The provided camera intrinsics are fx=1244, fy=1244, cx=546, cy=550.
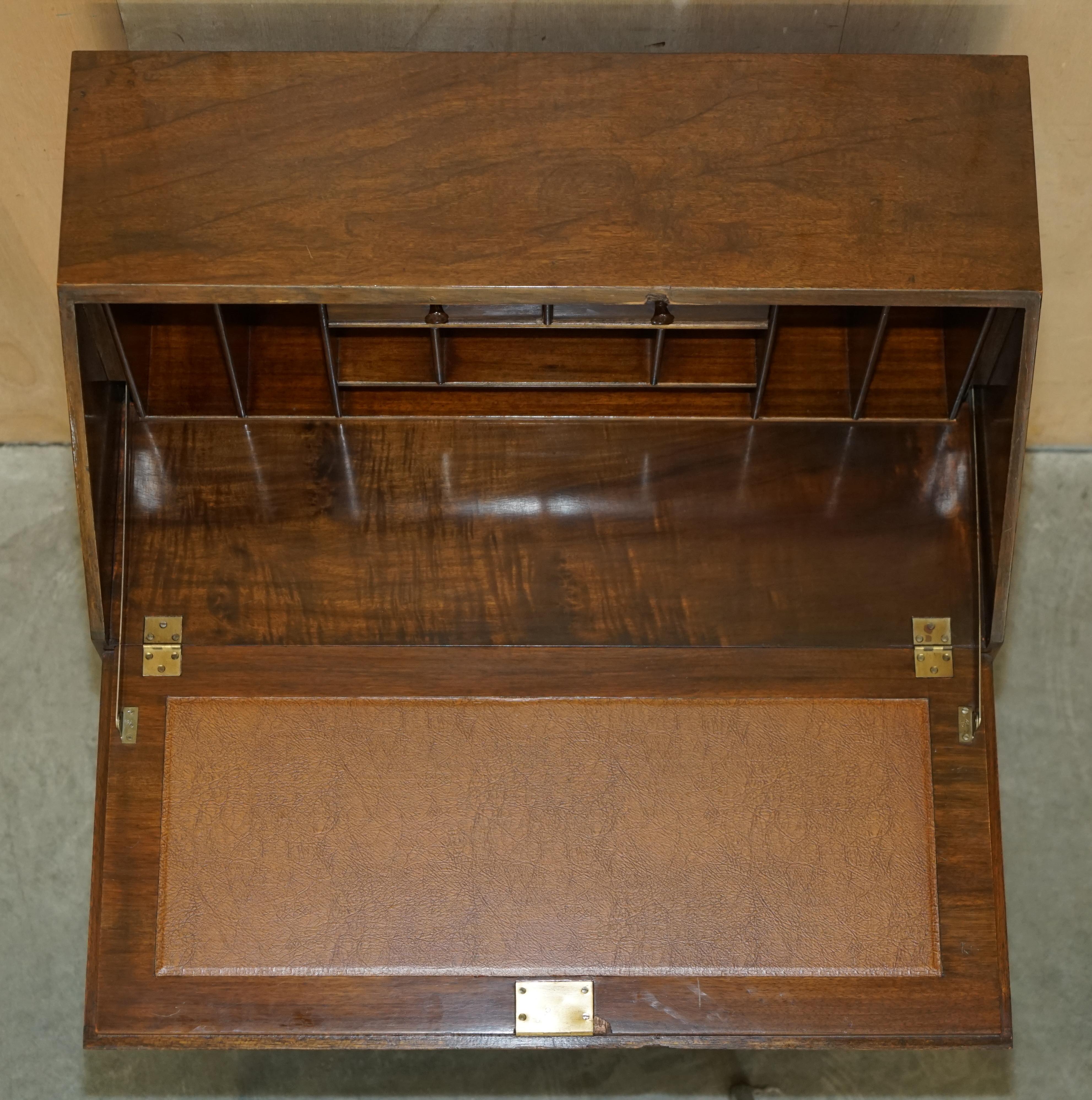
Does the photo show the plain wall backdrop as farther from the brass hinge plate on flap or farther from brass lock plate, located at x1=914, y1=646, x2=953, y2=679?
the brass hinge plate on flap

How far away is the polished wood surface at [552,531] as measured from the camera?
2.74 metres

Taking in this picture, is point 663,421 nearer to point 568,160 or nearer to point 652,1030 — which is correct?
point 568,160

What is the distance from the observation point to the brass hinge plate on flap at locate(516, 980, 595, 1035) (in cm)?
260

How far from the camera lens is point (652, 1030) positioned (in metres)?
2.61

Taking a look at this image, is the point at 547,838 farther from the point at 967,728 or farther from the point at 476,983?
the point at 967,728

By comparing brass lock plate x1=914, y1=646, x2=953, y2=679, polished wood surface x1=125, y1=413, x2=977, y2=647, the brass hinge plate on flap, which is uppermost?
polished wood surface x1=125, y1=413, x2=977, y2=647

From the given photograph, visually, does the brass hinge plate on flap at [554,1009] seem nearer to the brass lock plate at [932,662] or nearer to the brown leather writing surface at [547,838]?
the brown leather writing surface at [547,838]

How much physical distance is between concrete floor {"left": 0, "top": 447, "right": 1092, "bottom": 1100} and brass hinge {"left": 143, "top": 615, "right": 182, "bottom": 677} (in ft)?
3.39

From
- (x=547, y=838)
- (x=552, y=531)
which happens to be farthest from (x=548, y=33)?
(x=547, y=838)

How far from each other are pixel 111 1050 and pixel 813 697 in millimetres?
2220

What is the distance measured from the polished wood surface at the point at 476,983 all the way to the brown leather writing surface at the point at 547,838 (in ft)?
0.09

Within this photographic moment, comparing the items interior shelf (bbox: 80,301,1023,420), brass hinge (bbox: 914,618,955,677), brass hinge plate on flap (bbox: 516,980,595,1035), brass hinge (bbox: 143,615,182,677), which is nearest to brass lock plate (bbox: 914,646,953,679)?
brass hinge (bbox: 914,618,955,677)

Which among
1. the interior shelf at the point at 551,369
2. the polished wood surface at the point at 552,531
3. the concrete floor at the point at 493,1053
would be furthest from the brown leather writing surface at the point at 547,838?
the concrete floor at the point at 493,1053

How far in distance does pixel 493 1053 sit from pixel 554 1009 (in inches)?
36.5
